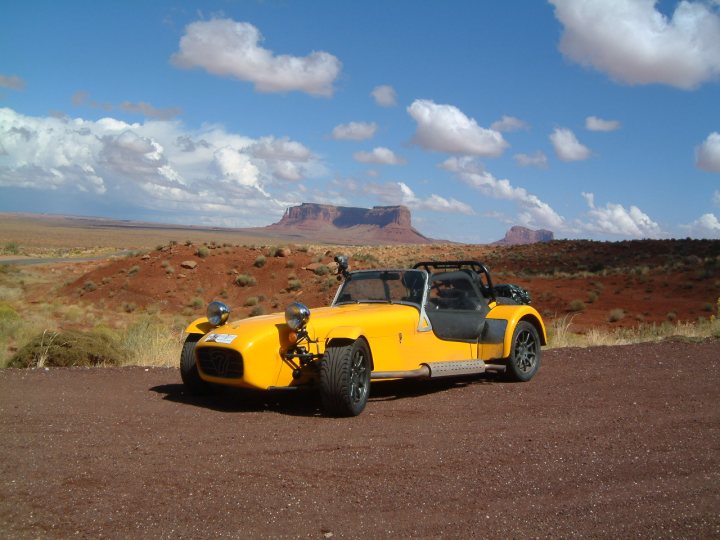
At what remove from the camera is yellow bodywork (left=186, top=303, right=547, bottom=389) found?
6.96 metres

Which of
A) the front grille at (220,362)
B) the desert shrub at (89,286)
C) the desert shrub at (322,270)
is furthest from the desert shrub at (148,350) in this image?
the desert shrub at (89,286)

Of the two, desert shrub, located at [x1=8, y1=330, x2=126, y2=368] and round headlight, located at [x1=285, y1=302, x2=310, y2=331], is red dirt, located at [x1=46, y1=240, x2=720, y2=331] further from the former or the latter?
round headlight, located at [x1=285, y1=302, x2=310, y2=331]

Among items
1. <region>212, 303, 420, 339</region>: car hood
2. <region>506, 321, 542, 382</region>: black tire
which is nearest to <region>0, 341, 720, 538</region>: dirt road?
<region>506, 321, 542, 382</region>: black tire

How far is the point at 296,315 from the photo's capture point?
690 cm

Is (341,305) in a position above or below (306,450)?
above

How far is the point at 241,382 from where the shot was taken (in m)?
6.93

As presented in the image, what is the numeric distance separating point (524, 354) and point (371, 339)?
2804mm

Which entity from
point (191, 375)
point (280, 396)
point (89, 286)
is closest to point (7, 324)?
point (191, 375)

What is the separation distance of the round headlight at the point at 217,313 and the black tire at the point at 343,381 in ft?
5.12

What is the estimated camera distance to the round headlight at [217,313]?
7.90 metres

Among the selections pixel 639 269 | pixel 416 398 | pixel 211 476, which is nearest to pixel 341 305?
pixel 416 398

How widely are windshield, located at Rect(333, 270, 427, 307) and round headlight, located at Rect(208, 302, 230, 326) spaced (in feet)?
5.43

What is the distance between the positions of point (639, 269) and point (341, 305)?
33057 mm

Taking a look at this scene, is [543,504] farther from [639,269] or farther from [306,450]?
[639,269]
